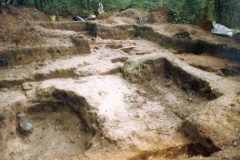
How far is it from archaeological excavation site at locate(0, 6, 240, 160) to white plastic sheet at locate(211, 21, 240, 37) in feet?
0.81

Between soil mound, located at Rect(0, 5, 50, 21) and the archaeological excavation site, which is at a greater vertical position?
soil mound, located at Rect(0, 5, 50, 21)

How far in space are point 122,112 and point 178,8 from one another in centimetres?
753

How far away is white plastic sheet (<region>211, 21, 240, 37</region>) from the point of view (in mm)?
5930

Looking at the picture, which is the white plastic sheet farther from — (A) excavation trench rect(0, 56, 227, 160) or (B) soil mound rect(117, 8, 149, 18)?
(B) soil mound rect(117, 8, 149, 18)

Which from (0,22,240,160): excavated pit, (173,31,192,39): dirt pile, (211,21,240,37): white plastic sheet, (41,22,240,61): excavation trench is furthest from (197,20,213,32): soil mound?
(0,22,240,160): excavated pit

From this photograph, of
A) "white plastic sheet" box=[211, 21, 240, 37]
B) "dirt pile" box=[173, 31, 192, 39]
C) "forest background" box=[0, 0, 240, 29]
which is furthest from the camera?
"forest background" box=[0, 0, 240, 29]

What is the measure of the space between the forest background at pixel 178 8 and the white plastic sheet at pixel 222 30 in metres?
0.52

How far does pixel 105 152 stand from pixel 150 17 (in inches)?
321

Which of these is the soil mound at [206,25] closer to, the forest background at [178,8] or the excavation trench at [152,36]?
the forest background at [178,8]

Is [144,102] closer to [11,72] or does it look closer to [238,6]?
[11,72]

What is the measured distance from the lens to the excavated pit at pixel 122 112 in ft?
7.23

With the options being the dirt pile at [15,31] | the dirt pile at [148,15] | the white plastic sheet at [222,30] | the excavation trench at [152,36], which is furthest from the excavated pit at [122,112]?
the dirt pile at [148,15]

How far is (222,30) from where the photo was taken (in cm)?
622

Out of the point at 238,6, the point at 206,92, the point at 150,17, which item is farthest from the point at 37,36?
the point at 238,6
